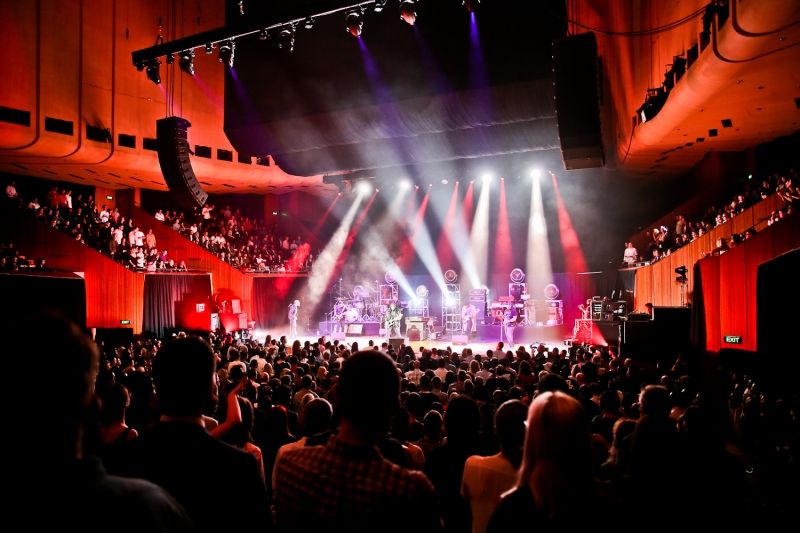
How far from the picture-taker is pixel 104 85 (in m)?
17.1

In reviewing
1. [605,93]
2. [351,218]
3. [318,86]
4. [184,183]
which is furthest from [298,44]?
[351,218]

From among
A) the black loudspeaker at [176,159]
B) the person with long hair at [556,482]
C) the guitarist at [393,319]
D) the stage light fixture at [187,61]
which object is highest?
the stage light fixture at [187,61]

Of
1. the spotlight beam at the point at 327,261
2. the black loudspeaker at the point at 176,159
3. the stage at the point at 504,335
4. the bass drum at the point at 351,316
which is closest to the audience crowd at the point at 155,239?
the spotlight beam at the point at 327,261

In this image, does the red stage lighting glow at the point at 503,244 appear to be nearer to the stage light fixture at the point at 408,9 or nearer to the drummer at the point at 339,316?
the drummer at the point at 339,316

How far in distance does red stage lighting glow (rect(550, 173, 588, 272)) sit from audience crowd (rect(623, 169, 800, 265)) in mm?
2074

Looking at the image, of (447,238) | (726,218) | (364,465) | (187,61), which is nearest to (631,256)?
(726,218)

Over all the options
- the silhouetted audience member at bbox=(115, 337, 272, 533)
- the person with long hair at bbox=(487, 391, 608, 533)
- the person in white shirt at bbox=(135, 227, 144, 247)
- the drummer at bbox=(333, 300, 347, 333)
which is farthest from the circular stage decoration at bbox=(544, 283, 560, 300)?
the silhouetted audience member at bbox=(115, 337, 272, 533)

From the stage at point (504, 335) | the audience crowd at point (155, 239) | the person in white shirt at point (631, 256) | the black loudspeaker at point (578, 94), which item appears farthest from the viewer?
the stage at point (504, 335)

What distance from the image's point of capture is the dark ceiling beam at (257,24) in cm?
Answer: 955

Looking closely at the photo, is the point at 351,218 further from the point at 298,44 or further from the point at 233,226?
the point at 298,44

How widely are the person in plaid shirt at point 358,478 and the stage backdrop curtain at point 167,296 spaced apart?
1653cm

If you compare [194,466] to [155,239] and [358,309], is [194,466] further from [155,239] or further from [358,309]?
[155,239]

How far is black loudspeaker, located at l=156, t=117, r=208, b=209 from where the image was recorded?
37.2 ft

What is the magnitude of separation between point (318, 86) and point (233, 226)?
12.6 metres
